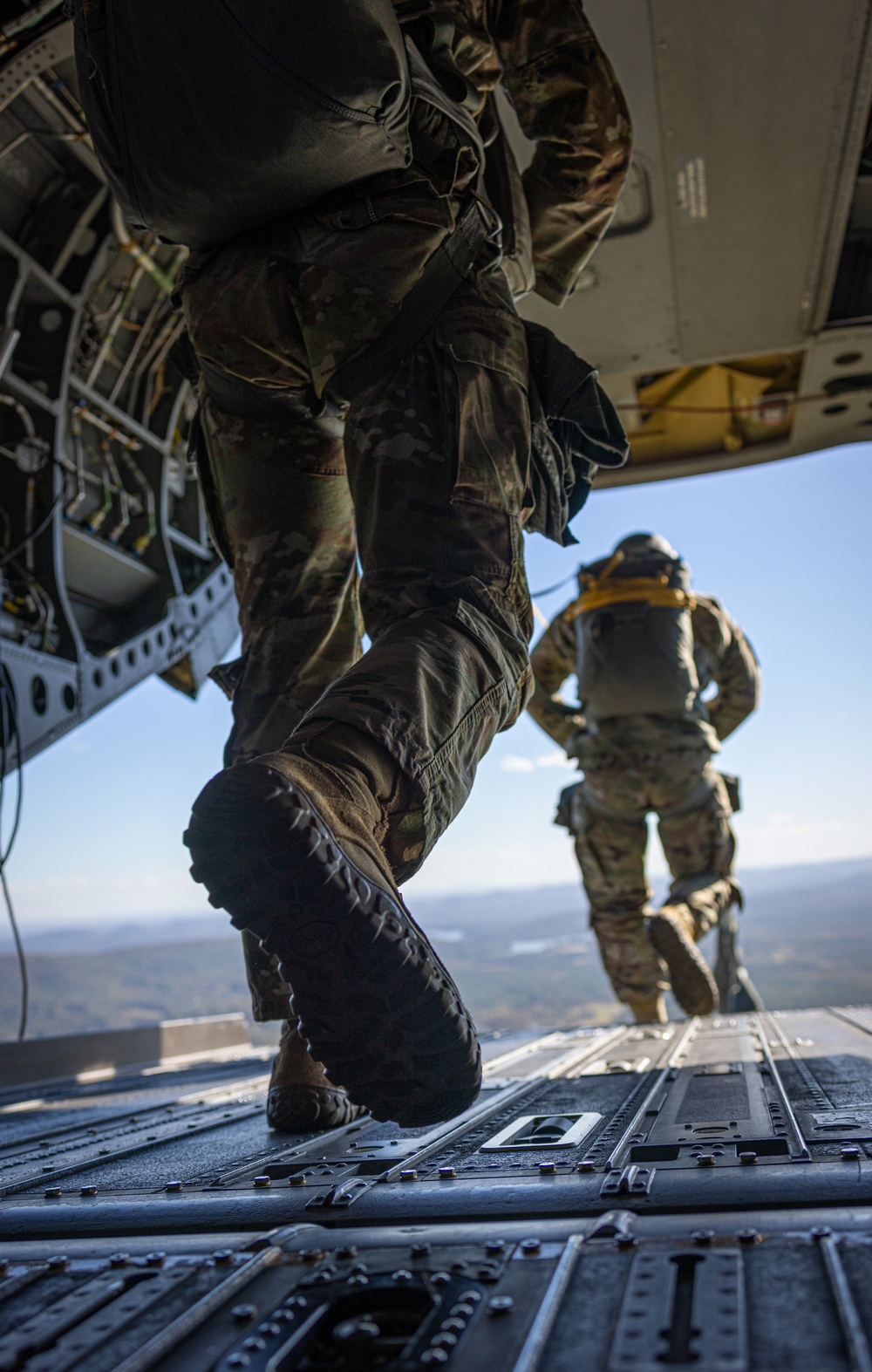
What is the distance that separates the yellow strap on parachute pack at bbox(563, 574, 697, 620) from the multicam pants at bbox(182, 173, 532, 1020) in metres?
3.67

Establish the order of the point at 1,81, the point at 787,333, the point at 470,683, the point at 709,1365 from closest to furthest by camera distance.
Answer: the point at 709,1365, the point at 470,683, the point at 1,81, the point at 787,333

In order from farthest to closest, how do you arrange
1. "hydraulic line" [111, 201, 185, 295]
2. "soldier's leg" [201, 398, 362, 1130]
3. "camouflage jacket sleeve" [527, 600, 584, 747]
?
"camouflage jacket sleeve" [527, 600, 584, 747], "hydraulic line" [111, 201, 185, 295], "soldier's leg" [201, 398, 362, 1130]

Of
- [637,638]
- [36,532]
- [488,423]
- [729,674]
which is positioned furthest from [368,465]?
[729,674]

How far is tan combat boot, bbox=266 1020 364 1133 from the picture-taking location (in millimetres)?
1562

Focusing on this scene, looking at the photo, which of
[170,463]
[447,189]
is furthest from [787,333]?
[447,189]

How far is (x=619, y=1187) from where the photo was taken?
3.25ft

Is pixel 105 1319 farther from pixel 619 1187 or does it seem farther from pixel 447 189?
pixel 447 189

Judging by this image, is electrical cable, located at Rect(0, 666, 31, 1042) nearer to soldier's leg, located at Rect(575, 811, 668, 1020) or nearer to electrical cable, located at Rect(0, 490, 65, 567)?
electrical cable, located at Rect(0, 490, 65, 567)

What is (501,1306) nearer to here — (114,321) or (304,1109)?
(304,1109)

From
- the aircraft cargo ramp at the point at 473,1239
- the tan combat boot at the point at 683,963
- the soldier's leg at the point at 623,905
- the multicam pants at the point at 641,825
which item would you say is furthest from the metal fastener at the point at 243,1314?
the soldier's leg at the point at 623,905

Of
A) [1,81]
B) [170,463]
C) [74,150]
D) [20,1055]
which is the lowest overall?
[20,1055]

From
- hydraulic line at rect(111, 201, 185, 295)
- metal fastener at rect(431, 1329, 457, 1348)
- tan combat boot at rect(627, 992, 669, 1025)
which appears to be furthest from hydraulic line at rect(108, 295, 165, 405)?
metal fastener at rect(431, 1329, 457, 1348)

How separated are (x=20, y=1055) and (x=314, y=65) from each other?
9.31ft

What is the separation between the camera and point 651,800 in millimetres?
5250
